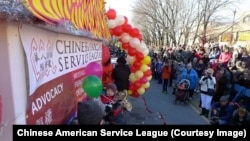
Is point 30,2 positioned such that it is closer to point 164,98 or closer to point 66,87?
point 66,87

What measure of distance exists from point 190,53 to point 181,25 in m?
18.0

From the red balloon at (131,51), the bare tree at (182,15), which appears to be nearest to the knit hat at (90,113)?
the red balloon at (131,51)

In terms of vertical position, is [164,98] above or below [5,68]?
below

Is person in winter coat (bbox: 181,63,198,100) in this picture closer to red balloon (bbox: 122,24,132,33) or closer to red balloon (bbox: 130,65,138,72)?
red balloon (bbox: 130,65,138,72)

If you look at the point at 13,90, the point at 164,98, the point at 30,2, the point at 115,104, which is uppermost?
the point at 30,2

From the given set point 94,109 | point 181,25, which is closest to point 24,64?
point 94,109

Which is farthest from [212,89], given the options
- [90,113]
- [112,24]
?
[90,113]

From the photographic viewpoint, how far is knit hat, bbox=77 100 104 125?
145 inches

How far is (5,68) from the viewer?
9.59ft

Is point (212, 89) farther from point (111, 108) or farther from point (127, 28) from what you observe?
point (111, 108)

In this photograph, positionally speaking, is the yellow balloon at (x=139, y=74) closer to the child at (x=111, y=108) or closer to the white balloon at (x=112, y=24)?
the white balloon at (x=112, y=24)

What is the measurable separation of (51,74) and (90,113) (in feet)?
2.58

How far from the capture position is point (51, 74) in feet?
13.1

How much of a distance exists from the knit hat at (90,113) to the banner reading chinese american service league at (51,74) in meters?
0.43
